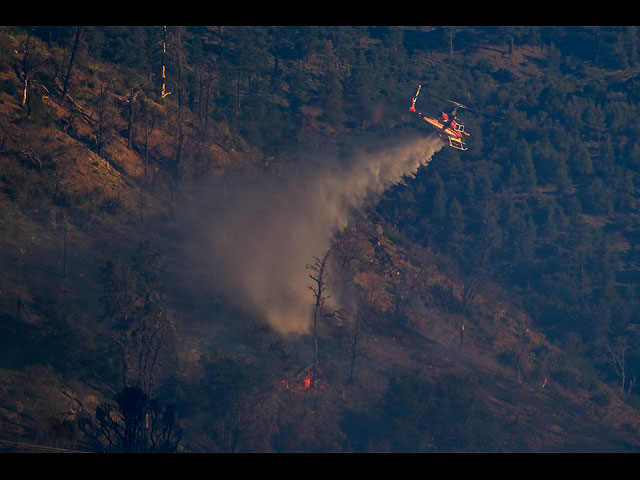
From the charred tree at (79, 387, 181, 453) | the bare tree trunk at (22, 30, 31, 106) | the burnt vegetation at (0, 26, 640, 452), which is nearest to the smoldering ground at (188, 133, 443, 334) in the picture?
the burnt vegetation at (0, 26, 640, 452)

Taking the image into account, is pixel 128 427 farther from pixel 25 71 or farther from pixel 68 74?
pixel 68 74

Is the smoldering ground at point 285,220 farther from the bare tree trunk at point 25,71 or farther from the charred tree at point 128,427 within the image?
the bare tree trunk at point 25,71

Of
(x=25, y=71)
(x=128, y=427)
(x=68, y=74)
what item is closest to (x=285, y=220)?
(x=68, y=74)

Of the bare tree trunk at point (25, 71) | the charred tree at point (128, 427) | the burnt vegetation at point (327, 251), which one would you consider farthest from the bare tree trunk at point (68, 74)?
the charred tree at point (128, 427)

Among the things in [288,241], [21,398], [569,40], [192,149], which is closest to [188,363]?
[21,398]

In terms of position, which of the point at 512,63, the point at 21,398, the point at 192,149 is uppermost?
the point at 512,63

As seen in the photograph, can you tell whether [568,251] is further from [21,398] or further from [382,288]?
[21,398]
